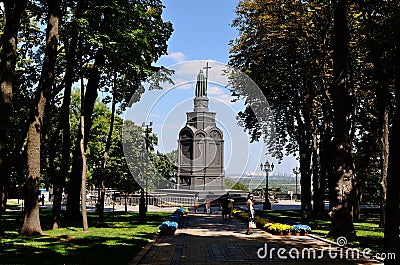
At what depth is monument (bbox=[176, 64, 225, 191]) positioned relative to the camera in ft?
138

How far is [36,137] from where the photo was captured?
15109mm

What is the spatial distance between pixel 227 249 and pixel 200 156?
93.5ft

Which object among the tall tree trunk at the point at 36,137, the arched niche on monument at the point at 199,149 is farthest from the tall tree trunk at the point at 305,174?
the arched niche on monument at the point at 199,149

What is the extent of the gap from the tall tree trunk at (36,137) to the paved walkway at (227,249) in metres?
4.41

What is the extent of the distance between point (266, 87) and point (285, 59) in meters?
3.04

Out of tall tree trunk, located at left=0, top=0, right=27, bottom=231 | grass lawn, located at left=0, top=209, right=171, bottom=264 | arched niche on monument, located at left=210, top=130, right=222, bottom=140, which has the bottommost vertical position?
grass lawn, located at left=0, top=209, right=171, bottom=264

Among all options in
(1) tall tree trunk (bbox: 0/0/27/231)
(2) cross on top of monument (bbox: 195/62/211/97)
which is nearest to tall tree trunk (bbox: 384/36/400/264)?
(1) tall tree trunk (bbox: 0/0/27/231)

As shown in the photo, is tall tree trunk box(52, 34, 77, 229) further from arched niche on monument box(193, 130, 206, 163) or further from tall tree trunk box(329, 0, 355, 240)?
arched niche on monument box(193, 130, 206, 163)

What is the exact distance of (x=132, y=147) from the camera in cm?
5881

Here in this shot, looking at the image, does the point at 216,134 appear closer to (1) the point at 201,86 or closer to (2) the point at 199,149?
(2) the point at 199,149

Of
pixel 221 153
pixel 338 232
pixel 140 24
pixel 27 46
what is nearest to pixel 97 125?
pixel 221 153

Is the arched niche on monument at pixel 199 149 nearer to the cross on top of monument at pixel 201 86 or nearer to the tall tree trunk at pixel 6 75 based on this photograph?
the cross on top of monument at pixel 201 86

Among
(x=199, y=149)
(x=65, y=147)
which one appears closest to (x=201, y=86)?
(x=199, y=149)

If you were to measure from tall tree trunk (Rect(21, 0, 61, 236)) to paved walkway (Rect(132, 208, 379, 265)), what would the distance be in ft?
14.5
